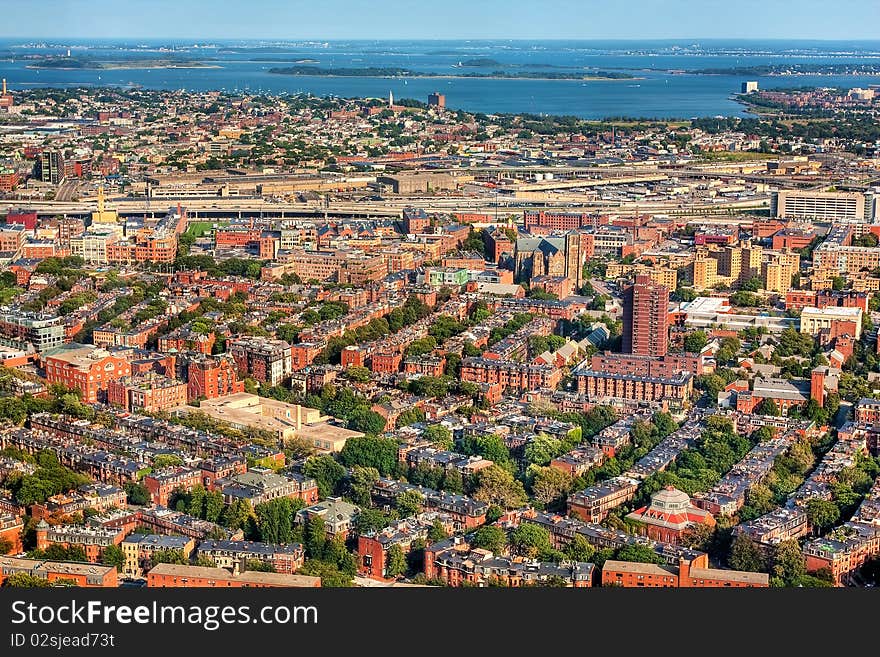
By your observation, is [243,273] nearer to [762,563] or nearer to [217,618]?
[762,563]

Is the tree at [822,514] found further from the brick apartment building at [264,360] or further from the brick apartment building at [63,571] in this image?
the brick apartment building at [264,360]

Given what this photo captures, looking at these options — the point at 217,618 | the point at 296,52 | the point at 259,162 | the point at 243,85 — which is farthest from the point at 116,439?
the point at 296,52

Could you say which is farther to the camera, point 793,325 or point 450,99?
point 450,99

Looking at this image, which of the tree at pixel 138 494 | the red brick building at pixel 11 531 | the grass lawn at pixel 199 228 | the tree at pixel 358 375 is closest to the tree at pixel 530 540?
the tree at pixel 138 494

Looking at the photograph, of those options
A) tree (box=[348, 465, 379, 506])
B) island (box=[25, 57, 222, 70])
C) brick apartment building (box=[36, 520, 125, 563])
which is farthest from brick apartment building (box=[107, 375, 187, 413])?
island (box=[25, 57, 222, 70])

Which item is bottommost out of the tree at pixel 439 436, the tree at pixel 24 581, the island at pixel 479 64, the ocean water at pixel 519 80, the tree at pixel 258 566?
the island at pixel 479 64

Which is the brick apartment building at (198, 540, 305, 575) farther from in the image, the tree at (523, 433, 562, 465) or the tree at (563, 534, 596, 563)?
the tree at (523, 433, 562, 465)
